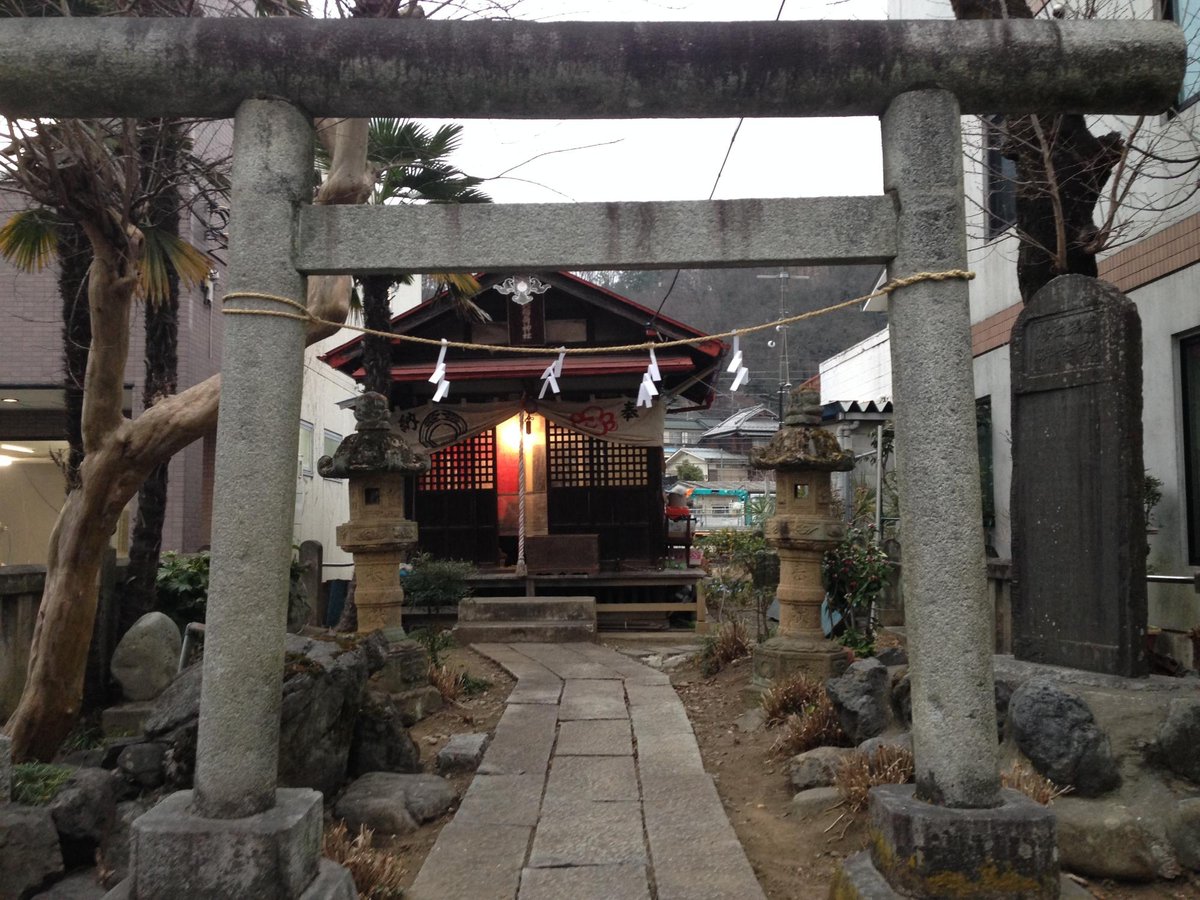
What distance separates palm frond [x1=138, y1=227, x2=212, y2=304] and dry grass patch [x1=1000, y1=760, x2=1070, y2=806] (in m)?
6.60

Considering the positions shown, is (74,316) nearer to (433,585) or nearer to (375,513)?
(375,513)

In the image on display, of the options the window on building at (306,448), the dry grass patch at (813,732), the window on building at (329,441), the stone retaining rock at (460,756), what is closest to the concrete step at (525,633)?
the stone retaining rock at (460,756)

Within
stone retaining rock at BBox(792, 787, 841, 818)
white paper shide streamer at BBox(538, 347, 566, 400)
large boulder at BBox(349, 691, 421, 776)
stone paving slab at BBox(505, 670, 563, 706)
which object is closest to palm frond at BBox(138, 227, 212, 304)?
large boulder at BBox(349, 691, 421, 776)

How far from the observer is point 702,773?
19.1ft

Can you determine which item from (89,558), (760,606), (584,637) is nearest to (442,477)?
(584,637)

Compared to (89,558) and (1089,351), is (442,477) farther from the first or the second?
(1089,351)

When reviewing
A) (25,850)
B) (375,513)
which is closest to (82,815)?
(25,850)

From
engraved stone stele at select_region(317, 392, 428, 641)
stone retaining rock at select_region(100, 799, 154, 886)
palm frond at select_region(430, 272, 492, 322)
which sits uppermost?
palm frond at select_region(430, 272, 492, 322)

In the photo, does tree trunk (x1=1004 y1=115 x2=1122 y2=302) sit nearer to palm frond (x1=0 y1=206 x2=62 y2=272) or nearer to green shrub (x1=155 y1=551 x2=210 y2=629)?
palm frond (x1=0 y1=206 x2=62 y2=272)

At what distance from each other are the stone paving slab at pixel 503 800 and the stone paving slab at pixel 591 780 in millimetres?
102

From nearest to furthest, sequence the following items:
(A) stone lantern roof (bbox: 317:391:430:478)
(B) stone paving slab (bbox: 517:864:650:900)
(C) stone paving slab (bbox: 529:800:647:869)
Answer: (B) stone paving slab (bbox: 517:864:650:900)
(C) stone paving slab (bbox: 529:800:647:869)
(A) stone lantern roof (bbox: 317:391:430:478)

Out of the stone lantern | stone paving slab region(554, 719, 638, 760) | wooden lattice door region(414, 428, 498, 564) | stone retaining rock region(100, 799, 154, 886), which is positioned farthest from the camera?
wooden lattice door region(414, 428, 498, 564)

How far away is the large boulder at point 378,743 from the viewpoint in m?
5.86

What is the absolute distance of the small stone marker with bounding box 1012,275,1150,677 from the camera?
16.8 ft
